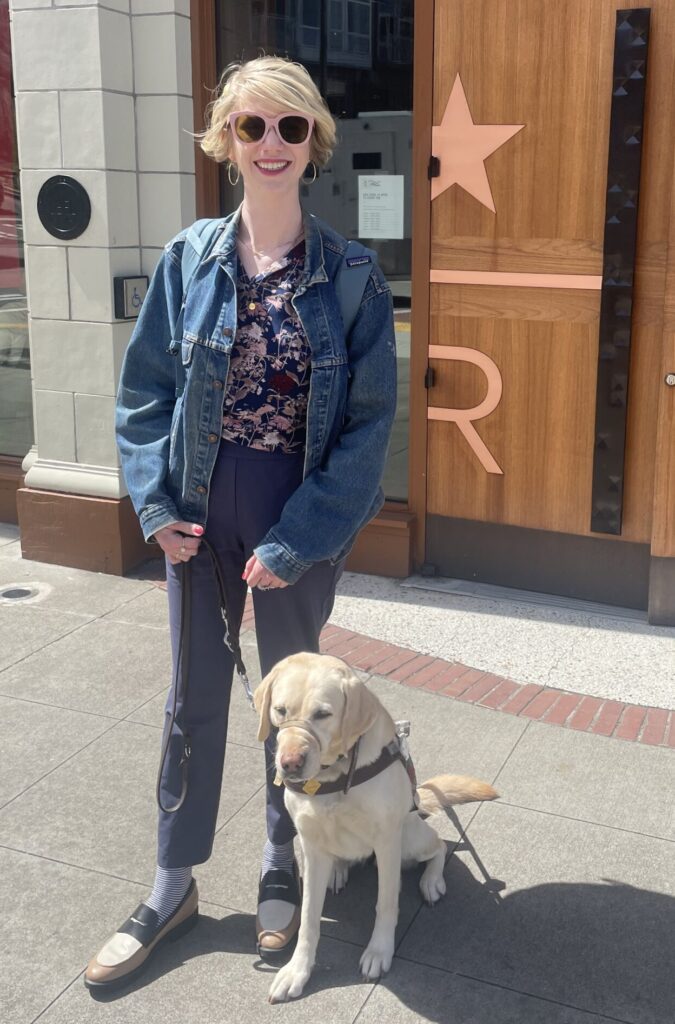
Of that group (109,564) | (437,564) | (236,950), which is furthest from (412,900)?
(109,564)

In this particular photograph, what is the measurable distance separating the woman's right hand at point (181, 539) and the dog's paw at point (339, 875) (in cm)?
108

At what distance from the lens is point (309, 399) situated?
2.95 metres

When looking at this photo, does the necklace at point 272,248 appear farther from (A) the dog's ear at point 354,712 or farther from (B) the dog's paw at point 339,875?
(B) the dog's paw at point 339,875

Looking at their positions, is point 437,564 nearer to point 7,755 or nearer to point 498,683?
point 498,683

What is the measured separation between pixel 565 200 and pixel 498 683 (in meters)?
2.28

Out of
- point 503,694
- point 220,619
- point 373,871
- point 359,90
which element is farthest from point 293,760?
point 359,90

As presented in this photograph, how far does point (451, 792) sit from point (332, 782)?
2.25ft

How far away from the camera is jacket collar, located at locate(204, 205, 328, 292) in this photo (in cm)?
296

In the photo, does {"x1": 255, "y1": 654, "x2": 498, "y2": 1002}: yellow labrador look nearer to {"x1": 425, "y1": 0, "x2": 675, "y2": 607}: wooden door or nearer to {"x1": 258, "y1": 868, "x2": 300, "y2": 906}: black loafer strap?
{"x1": 258, "y1": 868, "x2": 300, "y2": 906}: black loafer strap

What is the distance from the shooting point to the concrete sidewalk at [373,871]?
299 centimetres

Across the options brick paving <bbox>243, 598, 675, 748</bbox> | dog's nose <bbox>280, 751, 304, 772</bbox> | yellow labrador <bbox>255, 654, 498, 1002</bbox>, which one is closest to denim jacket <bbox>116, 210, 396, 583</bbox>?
yellow labrador <bbox>255, 654, 498, 1002</bbox>

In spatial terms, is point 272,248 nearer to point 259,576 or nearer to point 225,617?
point 259,576

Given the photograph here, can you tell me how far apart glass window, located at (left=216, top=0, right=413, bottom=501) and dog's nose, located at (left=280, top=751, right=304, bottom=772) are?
3489 mm

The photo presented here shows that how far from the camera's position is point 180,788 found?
10.5ft
